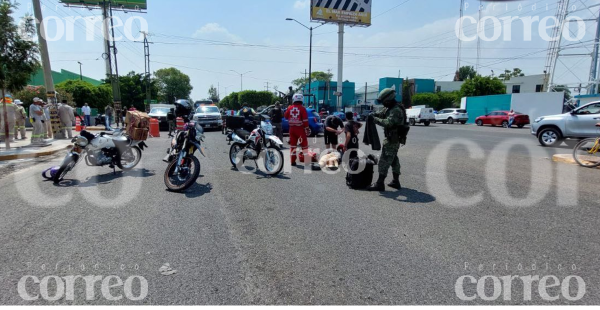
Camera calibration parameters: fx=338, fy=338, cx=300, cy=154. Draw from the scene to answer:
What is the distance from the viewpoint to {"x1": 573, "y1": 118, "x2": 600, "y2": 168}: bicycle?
8.18 metres

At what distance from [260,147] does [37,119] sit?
10530mm

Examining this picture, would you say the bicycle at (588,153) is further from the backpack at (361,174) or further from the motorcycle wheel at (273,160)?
the motorcycle wheel at (273,160)

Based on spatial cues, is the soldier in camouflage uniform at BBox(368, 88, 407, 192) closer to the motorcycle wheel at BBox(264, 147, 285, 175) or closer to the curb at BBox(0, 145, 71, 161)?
the motorcycle wheel at BBox(264, 147, 285, 175)

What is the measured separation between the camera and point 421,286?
2.83 meters

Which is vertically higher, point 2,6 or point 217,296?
point 2,6

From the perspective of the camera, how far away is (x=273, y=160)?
744 centimetres

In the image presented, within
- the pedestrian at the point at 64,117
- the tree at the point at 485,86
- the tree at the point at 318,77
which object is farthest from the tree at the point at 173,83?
the pedestrian at the point at 64,117

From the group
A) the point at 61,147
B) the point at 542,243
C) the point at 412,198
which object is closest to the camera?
the point at 542,243

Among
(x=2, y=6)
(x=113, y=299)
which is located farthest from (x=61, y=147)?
(x=113, y=299)

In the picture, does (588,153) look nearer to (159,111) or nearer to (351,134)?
(351,134)

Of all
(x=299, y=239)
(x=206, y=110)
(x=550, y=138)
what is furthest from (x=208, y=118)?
(x=299, y=239)

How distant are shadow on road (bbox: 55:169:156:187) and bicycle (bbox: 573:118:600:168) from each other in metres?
10.2

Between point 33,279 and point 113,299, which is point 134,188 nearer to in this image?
point 33,279
